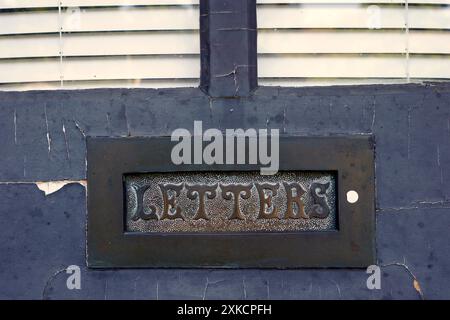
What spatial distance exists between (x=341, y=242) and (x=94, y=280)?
4.87 feet

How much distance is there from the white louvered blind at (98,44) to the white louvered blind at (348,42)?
0.50 meters

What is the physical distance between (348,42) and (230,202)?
1.23m

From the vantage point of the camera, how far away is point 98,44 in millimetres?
4324

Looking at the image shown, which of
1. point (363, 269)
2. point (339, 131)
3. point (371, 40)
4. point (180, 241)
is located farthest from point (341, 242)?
point (371, 40)

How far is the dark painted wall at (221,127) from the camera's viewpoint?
408cm

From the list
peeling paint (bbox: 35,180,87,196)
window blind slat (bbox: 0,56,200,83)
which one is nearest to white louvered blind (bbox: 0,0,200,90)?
window blind slat (bbox: 0,56,200,83)

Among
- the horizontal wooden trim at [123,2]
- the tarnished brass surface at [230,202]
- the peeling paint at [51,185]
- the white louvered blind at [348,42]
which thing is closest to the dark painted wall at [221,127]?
the peeling paint at [51,185]

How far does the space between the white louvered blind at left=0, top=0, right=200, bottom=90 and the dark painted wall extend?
6.0 inches

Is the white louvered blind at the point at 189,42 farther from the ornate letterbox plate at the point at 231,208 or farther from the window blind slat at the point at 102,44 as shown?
the ornate letterbox plate at the point at 231,208

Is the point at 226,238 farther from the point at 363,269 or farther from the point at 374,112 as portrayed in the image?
the point at 374,112

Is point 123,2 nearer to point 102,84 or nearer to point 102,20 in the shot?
point 102,20

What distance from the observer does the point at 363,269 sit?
13.4ft

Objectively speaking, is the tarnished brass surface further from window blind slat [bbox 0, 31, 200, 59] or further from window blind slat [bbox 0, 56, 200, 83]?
window blind slat [bbox 0, 31, 200, 59]

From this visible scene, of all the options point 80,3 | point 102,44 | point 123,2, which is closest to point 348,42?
point 123,2
